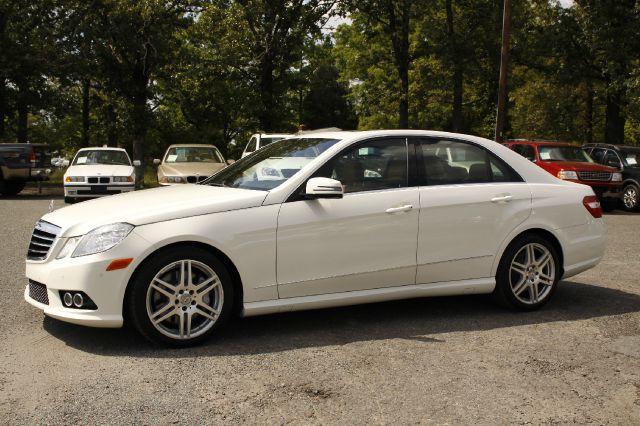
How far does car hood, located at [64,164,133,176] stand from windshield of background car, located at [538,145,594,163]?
424 inches

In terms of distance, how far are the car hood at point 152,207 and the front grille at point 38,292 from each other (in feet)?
1.50

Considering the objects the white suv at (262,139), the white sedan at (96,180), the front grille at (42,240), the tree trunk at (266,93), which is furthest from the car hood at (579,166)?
the front grille at (42,240)

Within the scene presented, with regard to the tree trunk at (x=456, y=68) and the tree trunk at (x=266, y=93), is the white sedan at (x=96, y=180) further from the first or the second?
the tree trunk at (x=456, y=68)

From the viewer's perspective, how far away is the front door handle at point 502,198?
19.7ft

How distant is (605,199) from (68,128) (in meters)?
44.9

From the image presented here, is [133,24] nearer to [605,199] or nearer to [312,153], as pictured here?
[605,199]

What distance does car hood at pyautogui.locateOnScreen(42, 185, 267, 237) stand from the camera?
4898 millimetres

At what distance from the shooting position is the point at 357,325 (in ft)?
18.7

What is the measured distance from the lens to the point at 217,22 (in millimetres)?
29547

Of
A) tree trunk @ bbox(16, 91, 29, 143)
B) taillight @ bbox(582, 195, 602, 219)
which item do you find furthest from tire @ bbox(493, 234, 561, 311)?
tree trunk @ bbox(16, 91, 29, 143)

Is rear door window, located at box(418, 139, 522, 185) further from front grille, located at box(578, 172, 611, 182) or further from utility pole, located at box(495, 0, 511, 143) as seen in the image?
utility pole, located at box(495, 0, 511, 143)

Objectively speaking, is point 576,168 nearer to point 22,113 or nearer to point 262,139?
point 262,139

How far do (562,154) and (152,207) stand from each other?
1580 cm

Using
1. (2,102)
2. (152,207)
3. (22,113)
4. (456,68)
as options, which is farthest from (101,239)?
(456,68)
